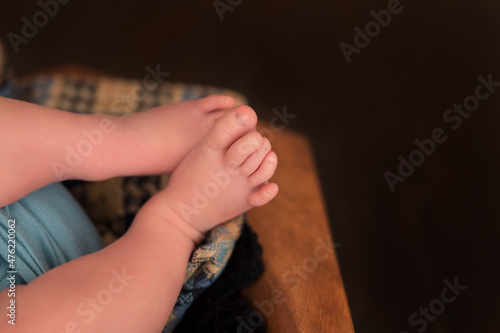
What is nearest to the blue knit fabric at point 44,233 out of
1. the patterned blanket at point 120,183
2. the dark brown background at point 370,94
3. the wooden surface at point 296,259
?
the patterned blanket at point 120,183

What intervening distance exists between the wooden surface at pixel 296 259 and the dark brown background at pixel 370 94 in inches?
11.1

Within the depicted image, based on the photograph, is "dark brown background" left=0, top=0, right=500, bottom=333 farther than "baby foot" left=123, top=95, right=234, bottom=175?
Yes

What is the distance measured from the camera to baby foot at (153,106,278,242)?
1.80ft

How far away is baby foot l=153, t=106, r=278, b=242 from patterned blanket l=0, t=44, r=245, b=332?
4cm

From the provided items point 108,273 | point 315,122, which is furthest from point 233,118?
point 315,122

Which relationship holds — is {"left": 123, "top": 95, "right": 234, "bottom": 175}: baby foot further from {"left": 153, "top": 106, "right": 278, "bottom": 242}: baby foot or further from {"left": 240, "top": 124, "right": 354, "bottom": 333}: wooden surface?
{"left": 240, "top": 124, "right": 354, "bottom": 333}: wooden surface

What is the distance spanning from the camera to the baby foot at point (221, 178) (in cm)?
55

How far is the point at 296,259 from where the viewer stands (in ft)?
2.07

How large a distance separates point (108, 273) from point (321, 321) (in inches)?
9.9

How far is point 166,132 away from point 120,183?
0.16m

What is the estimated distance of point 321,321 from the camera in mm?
549

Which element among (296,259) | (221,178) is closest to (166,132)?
(221,178)

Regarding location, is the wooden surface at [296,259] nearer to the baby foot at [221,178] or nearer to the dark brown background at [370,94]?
the baby foot at [221,178]

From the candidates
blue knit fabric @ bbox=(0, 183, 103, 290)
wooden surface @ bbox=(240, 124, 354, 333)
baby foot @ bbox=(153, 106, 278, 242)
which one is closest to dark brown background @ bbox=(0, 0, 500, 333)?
wooden surface @ bbox=(240, 124, 354, 333)
